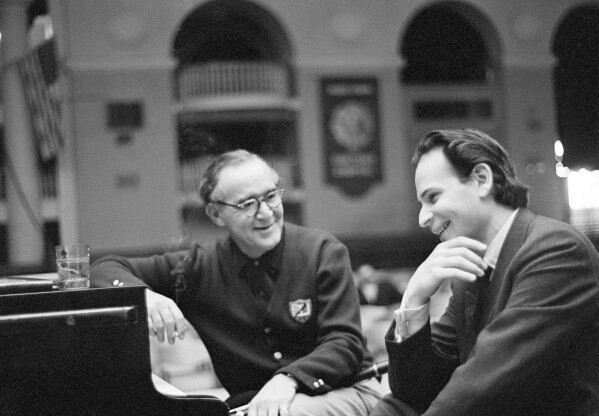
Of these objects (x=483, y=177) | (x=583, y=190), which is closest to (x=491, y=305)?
(x=483, y=177)

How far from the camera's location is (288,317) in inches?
78.1

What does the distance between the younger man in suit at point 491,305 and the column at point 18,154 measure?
173 inches

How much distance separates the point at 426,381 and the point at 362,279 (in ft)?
15.0

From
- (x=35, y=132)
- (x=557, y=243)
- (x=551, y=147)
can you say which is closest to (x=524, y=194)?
(x=557, y=243)

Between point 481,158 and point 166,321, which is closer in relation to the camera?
point 481,158

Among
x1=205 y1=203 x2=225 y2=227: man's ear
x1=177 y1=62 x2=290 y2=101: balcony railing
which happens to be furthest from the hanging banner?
x1=205 y1=203 x2=225 y2=227: man's ear

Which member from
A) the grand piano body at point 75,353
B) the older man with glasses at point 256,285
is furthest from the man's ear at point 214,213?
the grand piano body at point 75,353

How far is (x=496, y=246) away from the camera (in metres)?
1.46

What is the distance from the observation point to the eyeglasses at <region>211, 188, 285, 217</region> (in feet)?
6.58

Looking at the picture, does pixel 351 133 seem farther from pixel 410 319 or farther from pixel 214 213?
pixel 410 319

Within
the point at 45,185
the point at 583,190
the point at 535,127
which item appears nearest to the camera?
the point at 45,185

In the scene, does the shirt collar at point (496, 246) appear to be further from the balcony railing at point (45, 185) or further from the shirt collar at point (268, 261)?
the balcony railing at point (45, 185)

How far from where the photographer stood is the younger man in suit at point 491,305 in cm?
129

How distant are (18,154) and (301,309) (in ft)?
14.7
